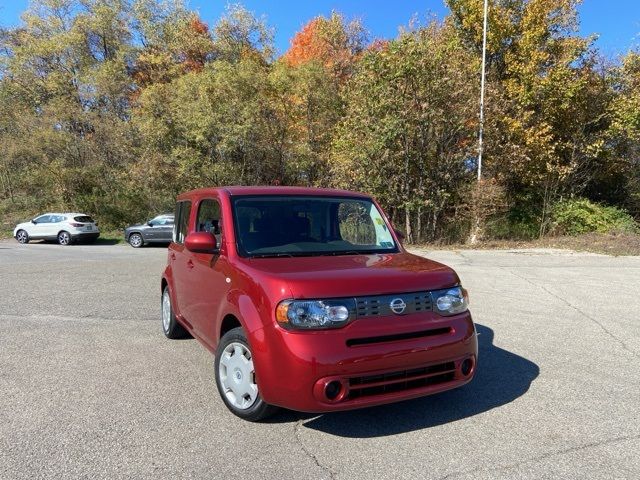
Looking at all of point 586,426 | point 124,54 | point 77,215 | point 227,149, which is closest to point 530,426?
point 586,426

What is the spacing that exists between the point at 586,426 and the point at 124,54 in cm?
3430

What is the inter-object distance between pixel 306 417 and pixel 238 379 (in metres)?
0.59

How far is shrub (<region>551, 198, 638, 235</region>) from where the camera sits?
64.7ft

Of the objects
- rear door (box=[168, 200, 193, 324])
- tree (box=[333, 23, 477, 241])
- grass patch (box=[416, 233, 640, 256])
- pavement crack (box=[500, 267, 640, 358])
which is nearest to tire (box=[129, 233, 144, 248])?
tree (box=[333, 23, 477, 241])

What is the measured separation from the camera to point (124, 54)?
3136 cm

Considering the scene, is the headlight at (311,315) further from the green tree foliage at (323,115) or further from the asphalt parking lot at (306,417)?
the green tree foliage at (323,115)

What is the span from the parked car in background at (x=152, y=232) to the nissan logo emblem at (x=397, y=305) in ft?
64.7

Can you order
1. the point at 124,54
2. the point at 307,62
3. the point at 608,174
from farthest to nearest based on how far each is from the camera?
the point at 124,54, the point at 307,62, the point at 608,174

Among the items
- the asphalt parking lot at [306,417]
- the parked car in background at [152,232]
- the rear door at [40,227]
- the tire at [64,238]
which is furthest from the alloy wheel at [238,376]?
the rear door at [40,227]

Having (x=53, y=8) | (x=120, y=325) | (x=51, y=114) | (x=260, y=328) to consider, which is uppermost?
(x=53, y=8)

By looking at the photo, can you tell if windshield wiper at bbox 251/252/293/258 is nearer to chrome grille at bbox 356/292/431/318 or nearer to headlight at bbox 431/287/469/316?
chrome grille at bbox 356/292/431/318

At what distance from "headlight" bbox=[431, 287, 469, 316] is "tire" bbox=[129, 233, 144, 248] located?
20.8 meters

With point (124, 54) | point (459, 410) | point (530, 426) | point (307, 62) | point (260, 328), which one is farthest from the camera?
point (124, 54)

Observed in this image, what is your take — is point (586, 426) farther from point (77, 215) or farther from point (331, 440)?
Answer: point (77, 215)
